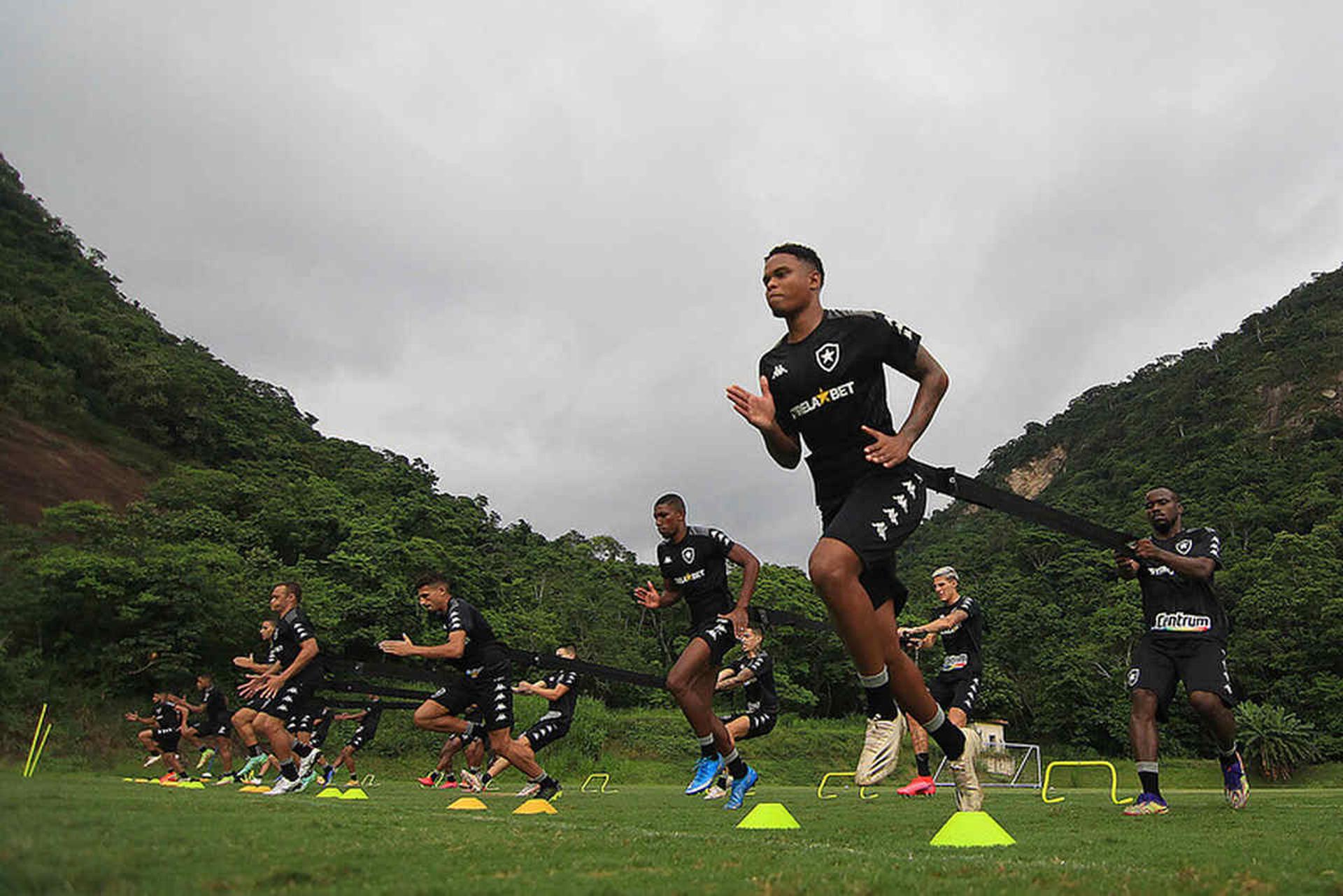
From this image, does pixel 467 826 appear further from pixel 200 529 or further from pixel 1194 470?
pixel 1194 470

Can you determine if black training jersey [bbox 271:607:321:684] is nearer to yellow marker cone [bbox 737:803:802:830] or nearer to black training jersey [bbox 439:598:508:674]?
black training jersey [bbox 439:598:508:674]

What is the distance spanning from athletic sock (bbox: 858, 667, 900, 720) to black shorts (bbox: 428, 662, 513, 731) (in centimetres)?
571

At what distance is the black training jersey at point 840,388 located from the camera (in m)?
5.28

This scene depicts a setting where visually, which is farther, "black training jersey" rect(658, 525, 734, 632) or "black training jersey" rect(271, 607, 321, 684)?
"black training jersey" rect(271, 607, 321, 684)

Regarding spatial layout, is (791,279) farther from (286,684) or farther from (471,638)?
(286,684)

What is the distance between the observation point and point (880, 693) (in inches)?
209

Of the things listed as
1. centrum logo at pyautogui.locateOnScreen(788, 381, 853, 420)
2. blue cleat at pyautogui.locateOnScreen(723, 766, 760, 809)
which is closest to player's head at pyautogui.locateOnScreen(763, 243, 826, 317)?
centrum logo at pyautogui.locateOnScreen(788, 381, 853, 420)

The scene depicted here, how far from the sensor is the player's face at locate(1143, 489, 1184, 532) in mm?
8367

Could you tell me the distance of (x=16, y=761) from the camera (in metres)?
2.92

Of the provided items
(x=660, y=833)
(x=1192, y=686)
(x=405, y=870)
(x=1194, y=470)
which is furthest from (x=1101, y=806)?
(x=1194, y=470)

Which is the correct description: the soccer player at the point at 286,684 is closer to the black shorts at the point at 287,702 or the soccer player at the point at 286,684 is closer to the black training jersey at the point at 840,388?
the black shorts at the point at 287,702

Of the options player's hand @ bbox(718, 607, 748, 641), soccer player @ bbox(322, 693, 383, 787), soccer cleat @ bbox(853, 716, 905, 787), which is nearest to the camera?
soccer cleat @ bbox(853, 716, 905, 787)

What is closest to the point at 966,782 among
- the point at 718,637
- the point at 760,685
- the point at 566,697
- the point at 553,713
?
the point at 718,637

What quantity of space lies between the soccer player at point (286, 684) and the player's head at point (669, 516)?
4433mm
